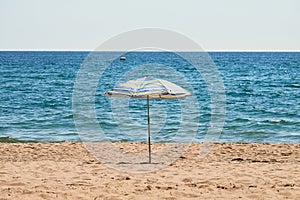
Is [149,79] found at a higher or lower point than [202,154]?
higher

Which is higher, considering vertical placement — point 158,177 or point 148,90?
point 148,90

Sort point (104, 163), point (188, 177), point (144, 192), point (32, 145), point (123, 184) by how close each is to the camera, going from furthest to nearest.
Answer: point (32, 145) → point (104, 163) → point (188, 177) → point (123, 184) → point (144, 192)

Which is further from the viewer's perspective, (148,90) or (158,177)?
(148,90)

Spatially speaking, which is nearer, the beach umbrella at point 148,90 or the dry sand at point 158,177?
the dry sand at point 158,177

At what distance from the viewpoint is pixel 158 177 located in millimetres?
9484

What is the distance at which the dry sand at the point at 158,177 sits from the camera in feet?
26.2

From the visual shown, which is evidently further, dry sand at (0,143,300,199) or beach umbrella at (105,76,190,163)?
beach umbrella at (105,76,190,163)

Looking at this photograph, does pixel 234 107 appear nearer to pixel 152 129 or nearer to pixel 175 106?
pixel 175 106

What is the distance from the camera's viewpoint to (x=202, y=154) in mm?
12797

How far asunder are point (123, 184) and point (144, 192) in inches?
27.7

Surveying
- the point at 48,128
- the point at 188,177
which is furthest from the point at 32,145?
the point at 188,177

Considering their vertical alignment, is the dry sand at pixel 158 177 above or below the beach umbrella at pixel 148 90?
below

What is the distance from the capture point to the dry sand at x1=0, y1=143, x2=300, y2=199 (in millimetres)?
8000

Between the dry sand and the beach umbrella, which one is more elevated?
the beach umbrella
